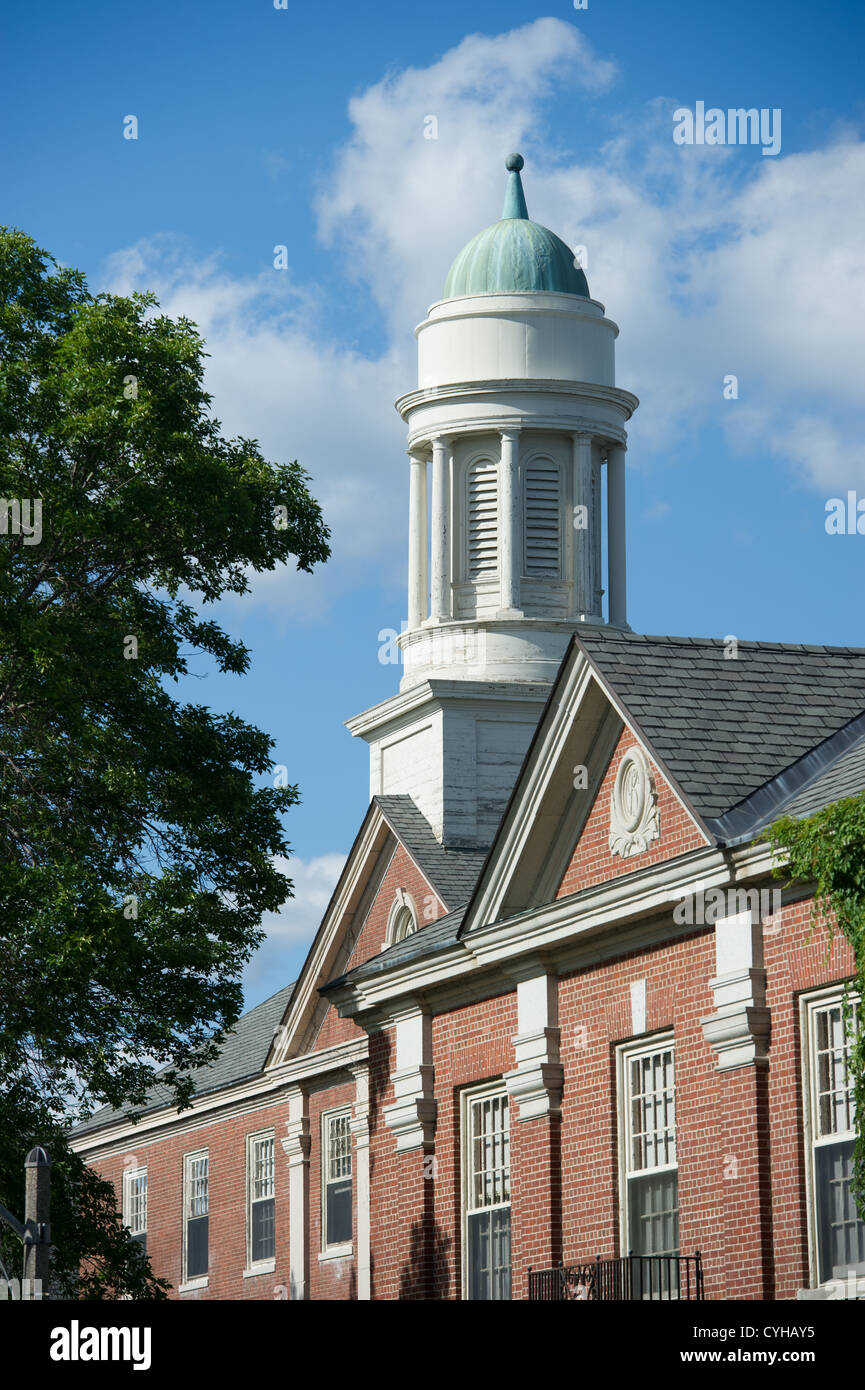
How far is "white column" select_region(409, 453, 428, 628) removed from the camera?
38750mm

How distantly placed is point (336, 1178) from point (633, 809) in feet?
44.6

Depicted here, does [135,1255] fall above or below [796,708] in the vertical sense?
below

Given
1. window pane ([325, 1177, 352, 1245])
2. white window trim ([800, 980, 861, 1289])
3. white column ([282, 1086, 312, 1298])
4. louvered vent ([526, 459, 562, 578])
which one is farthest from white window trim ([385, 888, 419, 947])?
white window trim ([800, 980, 861, 1289])

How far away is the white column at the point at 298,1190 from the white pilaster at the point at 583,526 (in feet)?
32.7

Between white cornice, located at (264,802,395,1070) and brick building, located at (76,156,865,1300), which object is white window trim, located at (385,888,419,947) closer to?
brick building, located at (76,156,865,1300)

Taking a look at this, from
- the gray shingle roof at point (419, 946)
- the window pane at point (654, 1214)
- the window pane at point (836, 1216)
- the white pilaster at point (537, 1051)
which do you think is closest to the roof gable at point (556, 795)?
the gray shingle roof at point (419, 946)

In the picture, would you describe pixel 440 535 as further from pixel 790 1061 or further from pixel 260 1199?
pixel 790 1061

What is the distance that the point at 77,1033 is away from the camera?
81.4 ft

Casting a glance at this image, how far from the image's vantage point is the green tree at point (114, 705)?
2389 centimetres

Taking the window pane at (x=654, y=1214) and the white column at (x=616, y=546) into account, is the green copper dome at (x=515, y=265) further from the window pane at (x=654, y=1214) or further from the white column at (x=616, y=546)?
the window pane at (x=654, y=1214)

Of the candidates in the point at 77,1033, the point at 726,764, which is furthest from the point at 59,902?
the point at 726,764

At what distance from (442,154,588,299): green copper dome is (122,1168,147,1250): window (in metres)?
17.3
